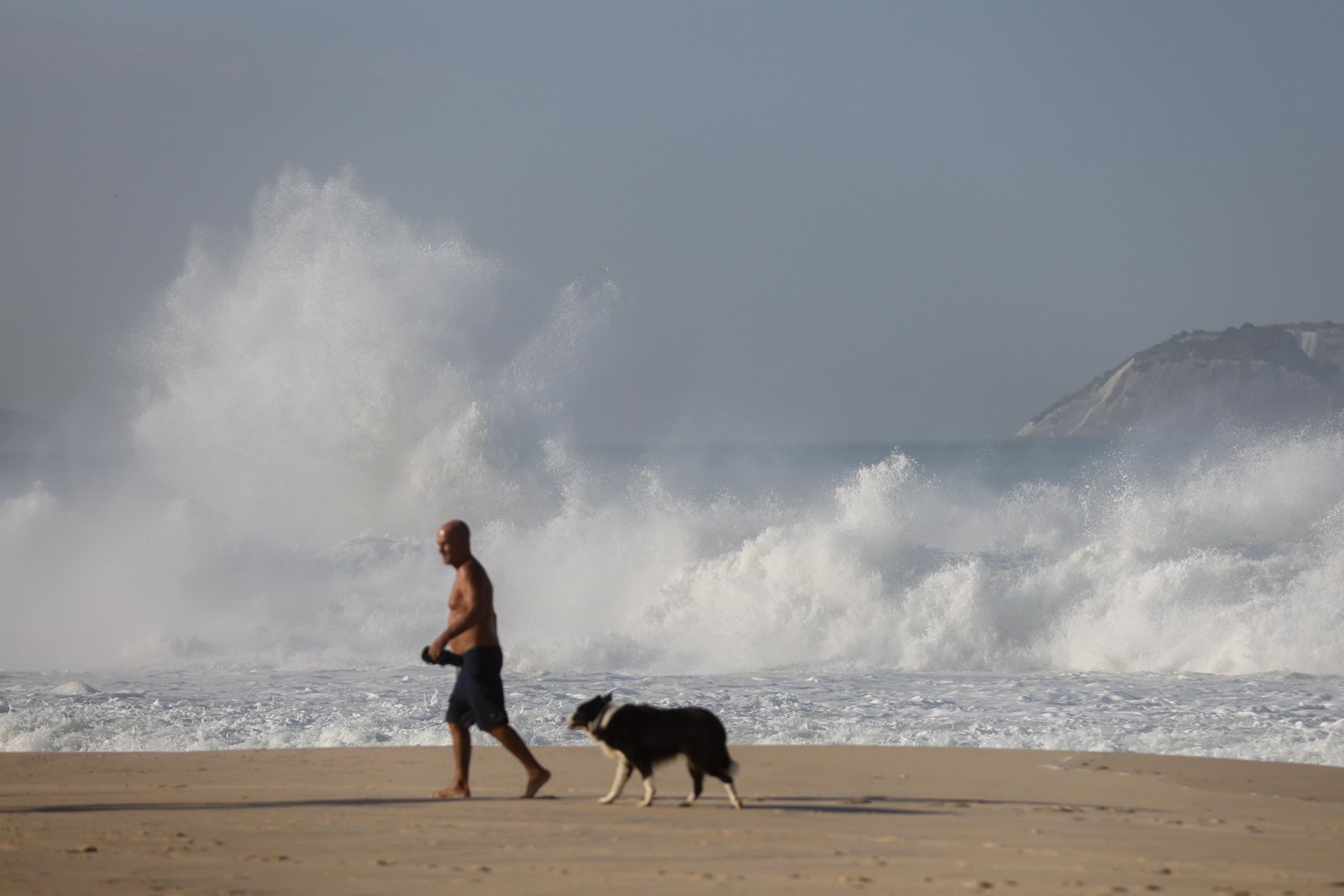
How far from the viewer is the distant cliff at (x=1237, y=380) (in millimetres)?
100562

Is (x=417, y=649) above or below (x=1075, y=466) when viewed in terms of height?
below

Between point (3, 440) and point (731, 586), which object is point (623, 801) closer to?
point (731, 586)

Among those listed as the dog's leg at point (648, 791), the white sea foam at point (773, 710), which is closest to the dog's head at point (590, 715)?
the dog's leg at point (648, 791)

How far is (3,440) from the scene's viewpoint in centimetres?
13275

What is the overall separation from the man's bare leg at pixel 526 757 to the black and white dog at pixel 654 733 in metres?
0.53

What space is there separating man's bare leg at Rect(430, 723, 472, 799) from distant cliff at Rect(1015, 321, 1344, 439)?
94.1 metres

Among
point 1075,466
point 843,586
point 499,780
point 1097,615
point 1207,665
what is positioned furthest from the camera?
point 1075,466

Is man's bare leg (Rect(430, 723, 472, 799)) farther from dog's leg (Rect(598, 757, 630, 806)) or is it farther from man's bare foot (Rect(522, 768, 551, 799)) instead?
dog's leg (Rect(598, 757, 630, 806))

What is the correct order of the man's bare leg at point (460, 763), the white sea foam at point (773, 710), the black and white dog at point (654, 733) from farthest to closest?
the white sea foam at point (773, 710) → the man's bare leg at point (460, 763) → the black and white dog at point (654, 733)

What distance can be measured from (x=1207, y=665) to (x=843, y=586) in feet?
17.1

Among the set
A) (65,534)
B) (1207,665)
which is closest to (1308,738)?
(1207,665)

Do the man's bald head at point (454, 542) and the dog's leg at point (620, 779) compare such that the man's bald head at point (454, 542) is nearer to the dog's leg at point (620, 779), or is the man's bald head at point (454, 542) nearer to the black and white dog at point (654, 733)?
the black and white dog at point (654, 733)

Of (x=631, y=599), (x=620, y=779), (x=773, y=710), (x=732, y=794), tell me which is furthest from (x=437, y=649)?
(x=631, y=599)

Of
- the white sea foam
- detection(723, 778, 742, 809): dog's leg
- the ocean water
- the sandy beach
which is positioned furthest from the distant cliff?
detection(723, 778, 742, 809): dog's leg
